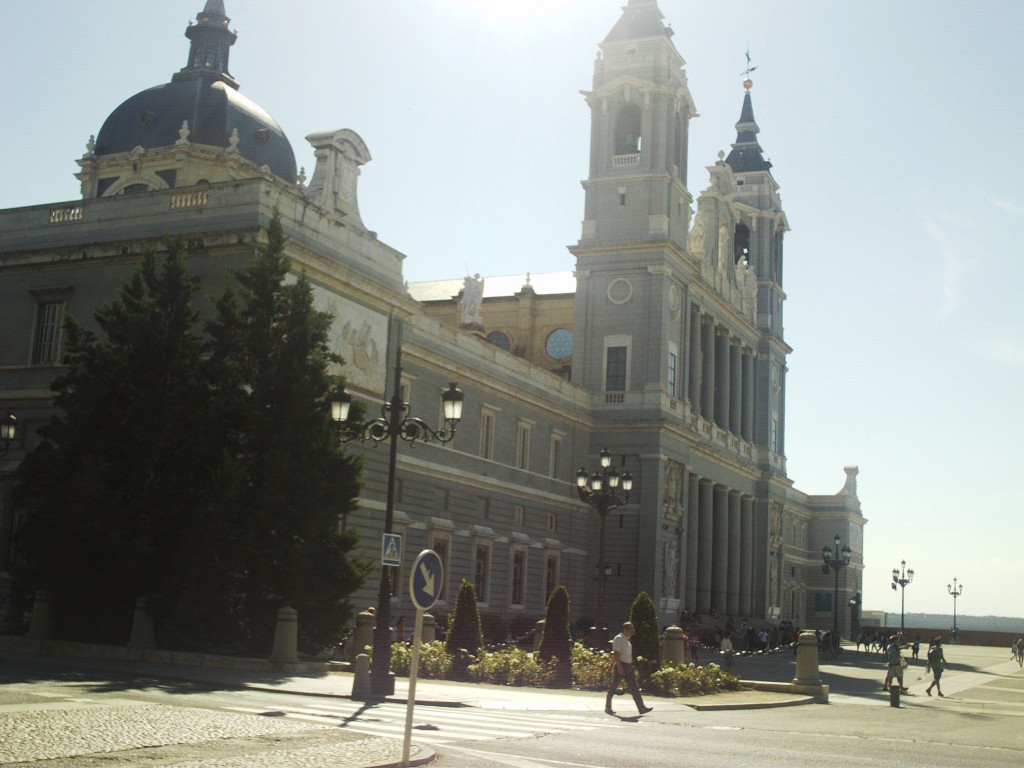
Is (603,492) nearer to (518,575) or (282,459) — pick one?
(282,459)

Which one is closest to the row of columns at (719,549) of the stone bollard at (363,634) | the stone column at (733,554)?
the stone column at (733,554)

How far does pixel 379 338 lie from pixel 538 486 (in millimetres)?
17299

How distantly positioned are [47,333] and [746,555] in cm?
5276

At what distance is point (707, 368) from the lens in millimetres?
71562

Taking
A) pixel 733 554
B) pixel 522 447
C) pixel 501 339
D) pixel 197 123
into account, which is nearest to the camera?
pixel 522 447

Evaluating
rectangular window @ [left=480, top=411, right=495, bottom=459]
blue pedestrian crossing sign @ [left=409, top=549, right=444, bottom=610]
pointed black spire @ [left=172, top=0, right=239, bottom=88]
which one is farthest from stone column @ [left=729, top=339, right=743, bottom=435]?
blue pedestrian crossing sign @ [left=409, top=549, right=444, bottom=610]

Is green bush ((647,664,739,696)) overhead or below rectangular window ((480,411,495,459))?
below

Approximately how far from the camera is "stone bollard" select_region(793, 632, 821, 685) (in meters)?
30.0

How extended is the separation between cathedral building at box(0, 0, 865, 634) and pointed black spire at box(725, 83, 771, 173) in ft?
0.56

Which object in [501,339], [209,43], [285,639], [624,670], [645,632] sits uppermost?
[209,43]

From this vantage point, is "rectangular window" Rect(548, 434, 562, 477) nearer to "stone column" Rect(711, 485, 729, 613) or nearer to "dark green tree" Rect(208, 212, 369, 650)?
"stone column" Rect(711, 485, 729, 613)

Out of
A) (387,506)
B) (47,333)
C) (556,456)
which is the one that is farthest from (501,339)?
(387,506)

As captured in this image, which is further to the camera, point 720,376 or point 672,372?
point 720,376

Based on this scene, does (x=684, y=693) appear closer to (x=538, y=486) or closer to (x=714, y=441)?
(x=538, y=486)
